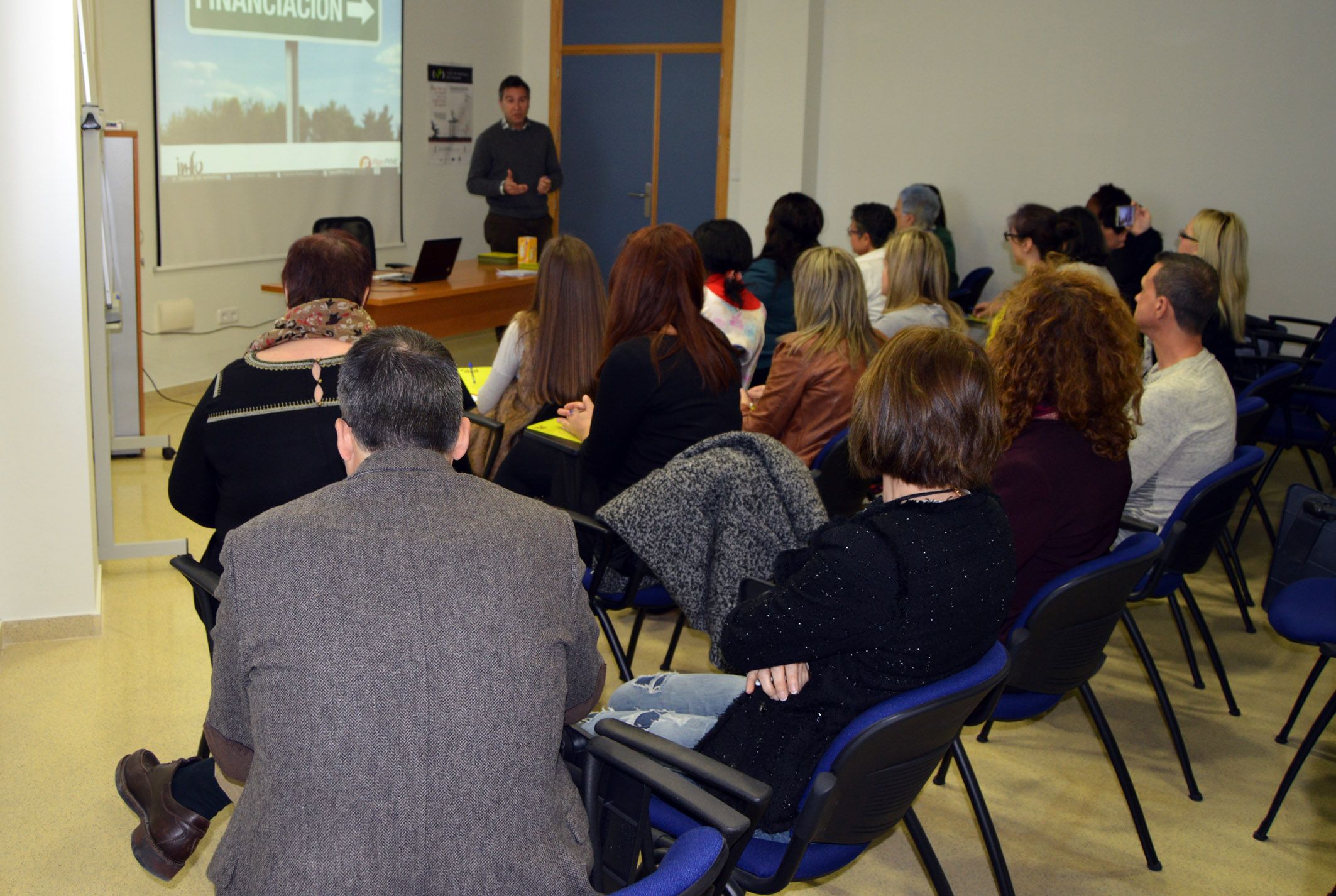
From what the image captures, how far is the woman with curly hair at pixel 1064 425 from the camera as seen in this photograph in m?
2.26

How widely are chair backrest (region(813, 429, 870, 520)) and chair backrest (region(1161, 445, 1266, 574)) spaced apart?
78cm

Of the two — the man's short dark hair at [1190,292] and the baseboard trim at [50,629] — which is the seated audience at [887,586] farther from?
the baseboard trim at [50,629]

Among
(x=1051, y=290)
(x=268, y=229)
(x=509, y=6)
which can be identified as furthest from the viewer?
(x=509, y=6)

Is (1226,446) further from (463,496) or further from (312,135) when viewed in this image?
(312,135)

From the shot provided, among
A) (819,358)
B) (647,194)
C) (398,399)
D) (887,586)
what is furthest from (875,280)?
(647,194)

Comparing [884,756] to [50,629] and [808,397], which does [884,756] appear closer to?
[808,397]

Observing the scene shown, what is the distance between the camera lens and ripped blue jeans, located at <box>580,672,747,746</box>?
6.20 feet

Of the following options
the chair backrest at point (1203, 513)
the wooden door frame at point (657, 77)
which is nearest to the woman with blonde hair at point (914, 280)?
the chair backrest at point (1203, 513)

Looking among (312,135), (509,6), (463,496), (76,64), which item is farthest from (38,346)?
(509,6)

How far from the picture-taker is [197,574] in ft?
6.75

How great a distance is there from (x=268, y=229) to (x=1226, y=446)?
18.5 ft

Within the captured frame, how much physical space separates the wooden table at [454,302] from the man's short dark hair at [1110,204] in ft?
10.6

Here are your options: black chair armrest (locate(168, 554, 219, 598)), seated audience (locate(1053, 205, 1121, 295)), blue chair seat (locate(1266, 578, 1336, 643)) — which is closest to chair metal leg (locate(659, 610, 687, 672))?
black chair armrest (locate(168, 554, 219, 598))

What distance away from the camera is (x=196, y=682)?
3.10 m
